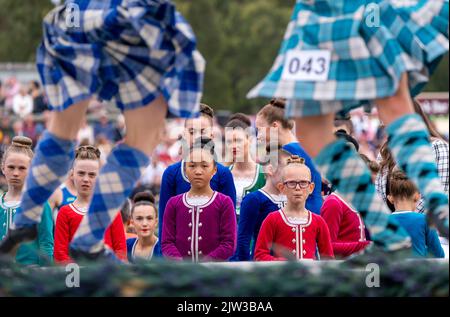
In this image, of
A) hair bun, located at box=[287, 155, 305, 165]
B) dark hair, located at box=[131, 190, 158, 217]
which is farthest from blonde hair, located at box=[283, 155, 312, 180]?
dark hair, located at box=[131, 190, 158, 217]

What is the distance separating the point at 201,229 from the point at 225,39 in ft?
137

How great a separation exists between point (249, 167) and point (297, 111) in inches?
107

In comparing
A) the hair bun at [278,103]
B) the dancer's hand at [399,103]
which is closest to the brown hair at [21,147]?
the hair bun at [278,103]

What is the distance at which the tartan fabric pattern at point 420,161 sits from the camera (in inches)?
185

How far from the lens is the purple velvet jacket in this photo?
6.44m

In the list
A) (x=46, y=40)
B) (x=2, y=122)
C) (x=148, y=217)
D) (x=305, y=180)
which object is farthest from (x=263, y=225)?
(x=2, y=122)

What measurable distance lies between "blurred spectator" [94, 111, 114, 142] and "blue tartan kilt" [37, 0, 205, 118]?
46.0 feet

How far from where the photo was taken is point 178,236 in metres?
6.47

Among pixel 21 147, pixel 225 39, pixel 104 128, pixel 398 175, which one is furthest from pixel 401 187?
pixel 225 39

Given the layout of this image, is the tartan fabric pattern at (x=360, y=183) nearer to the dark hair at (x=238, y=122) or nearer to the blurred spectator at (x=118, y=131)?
the dark hair at (x=238, y=122)

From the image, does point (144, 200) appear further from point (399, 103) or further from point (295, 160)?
point (399, 103)

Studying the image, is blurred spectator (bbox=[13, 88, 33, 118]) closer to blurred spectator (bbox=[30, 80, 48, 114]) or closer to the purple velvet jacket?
blurred spectator (bbox=[30, 80, 48, 114])

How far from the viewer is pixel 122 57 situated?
16.1 ft

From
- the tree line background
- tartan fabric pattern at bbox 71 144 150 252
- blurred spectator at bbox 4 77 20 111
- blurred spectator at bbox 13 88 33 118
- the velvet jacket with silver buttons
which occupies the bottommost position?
the velvet jacket with silver buttons
